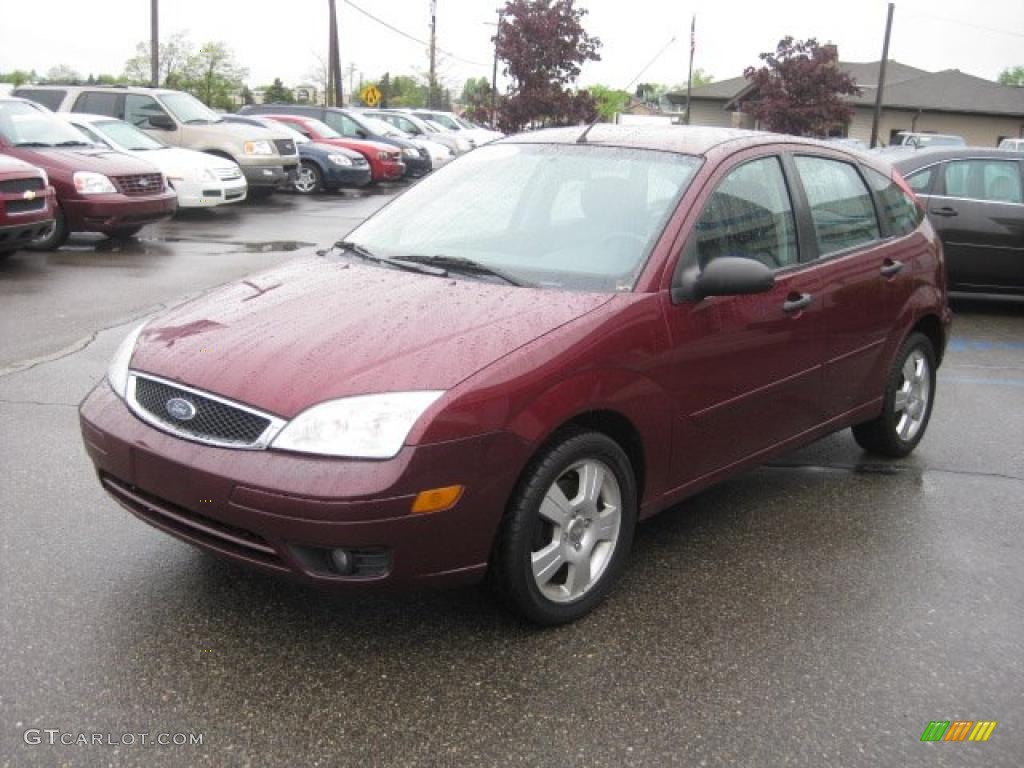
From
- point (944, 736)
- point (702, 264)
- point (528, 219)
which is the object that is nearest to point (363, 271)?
point (528, 219)

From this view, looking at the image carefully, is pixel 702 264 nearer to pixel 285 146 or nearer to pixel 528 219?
pixel 528 219

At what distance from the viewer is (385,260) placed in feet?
13.5

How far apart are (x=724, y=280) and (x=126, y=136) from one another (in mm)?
13554

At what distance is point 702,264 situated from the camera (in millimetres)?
3809

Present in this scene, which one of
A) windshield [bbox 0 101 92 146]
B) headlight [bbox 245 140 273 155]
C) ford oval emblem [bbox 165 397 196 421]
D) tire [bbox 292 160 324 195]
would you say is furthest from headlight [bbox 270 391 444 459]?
tire [bbox 292 160 324 195]

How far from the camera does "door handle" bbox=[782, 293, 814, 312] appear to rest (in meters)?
4.15

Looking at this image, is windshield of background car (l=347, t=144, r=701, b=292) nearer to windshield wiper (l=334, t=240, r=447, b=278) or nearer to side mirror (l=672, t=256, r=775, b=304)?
windshield wiper (l=334, t=240, r=447, b=278)

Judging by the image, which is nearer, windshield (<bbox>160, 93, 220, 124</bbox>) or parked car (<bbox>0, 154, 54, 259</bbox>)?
parked car (<bbox>0, 154, 54, 259</bbox>)

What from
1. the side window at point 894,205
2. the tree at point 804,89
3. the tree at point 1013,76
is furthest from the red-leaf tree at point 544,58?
the tree at point 1013,76

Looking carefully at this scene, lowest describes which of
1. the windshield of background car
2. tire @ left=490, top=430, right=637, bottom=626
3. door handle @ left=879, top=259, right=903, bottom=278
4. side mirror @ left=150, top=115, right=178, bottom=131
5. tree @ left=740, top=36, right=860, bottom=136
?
tire @ left=490, top=430, right=637, bottom=626

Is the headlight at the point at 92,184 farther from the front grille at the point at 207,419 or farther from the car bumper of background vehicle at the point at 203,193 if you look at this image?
the front grille at the point at 207,419

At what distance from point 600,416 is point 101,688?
5.72 feet

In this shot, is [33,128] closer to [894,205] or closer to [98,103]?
[98,103]

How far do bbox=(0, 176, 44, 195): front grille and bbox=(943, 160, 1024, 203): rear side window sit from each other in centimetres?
908
